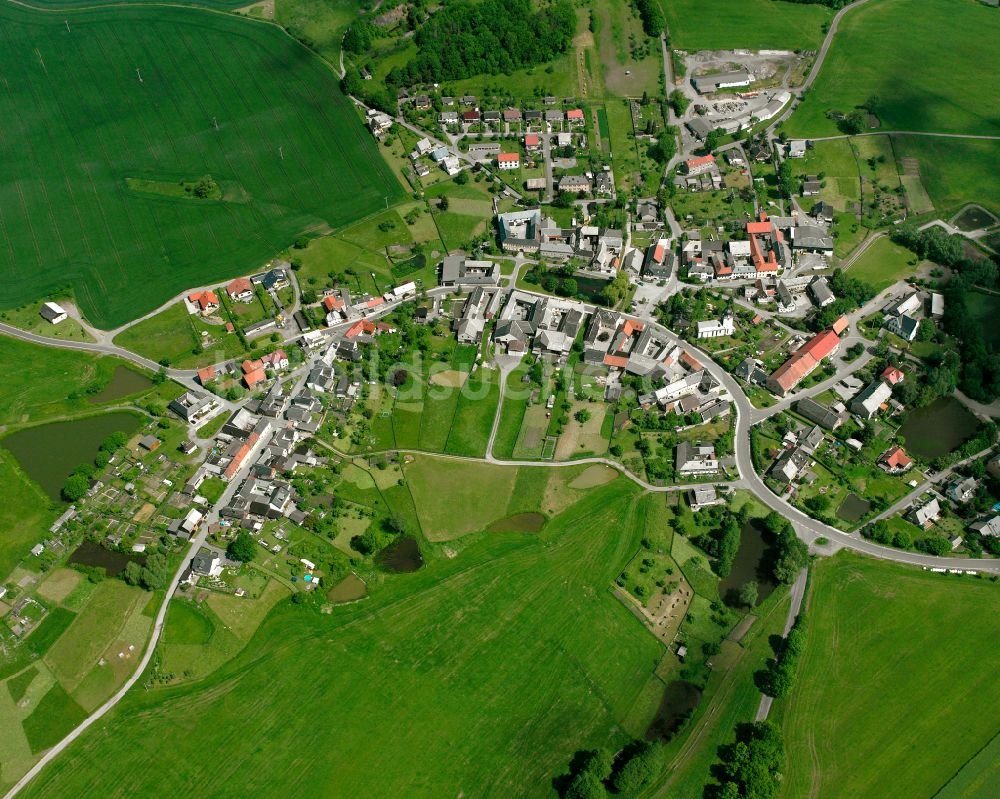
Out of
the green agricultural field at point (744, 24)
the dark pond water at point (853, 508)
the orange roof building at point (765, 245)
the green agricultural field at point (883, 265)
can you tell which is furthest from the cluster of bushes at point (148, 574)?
the green agricultural field at point (744, 24)

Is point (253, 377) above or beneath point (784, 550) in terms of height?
above

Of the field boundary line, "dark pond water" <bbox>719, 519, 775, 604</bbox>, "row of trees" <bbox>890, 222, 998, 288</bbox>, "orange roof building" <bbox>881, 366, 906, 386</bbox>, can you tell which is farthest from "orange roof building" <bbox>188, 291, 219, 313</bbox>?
the field boundary line

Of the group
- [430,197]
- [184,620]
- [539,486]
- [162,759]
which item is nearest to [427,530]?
[539,486]

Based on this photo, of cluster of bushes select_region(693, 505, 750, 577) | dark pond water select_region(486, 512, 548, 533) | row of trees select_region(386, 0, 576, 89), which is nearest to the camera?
cluster of bushes select_region(693, 505, 750, 577)

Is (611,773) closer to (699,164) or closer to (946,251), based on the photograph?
(946,251)

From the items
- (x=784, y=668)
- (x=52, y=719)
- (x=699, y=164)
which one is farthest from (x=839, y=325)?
(x=52, y=719)

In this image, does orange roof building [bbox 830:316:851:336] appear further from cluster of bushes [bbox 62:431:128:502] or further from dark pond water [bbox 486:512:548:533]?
cluster of bushes [bbox 62:431:128:502]
